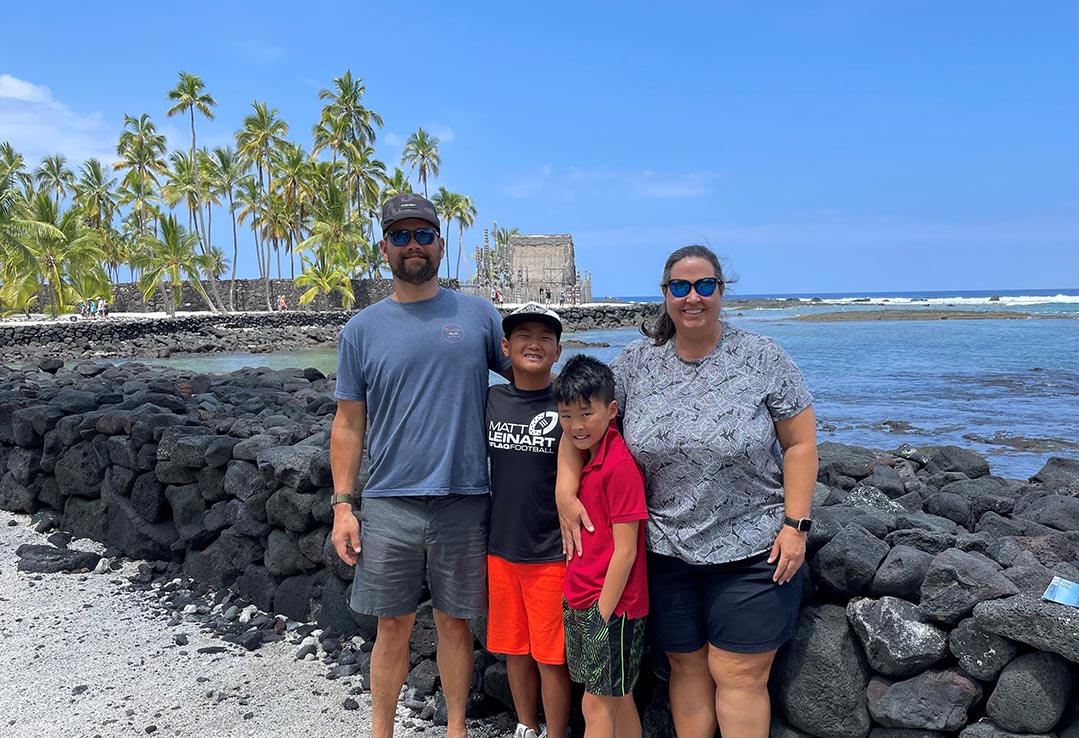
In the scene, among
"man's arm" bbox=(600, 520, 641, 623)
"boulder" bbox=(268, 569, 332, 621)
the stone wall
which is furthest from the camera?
the stone wall

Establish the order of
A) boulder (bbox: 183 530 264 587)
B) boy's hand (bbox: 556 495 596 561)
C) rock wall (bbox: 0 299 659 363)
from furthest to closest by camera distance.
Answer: rock wall (bbox: 0 299 659 363)
boulder (bbox: 183 530 264 587)
boy's hand (bbox: 556 495 596 561)

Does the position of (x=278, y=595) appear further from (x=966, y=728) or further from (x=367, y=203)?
(x=367, y=203)

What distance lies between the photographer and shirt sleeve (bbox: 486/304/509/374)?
334cm

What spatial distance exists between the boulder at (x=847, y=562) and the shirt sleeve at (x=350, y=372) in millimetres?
1825

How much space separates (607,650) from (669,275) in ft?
4.08

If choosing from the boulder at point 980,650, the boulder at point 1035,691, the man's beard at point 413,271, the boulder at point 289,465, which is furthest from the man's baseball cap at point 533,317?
the boulder at point 289,465

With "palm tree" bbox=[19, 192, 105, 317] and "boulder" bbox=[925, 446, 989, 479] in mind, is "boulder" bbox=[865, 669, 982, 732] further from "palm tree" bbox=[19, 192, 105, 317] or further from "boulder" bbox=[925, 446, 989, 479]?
"palm tree" bbox=[19, 192, 105, 317]

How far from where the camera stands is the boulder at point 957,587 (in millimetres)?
2586

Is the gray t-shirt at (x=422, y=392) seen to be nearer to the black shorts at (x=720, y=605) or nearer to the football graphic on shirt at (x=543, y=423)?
the football graphic on shirt at (x=543, y=423)

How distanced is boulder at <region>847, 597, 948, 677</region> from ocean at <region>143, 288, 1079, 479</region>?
8.37 metres

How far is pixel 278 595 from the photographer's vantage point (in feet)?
15.8

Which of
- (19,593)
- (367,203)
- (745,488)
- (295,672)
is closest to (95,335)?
(367,203)

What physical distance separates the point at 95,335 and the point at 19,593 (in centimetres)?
3111

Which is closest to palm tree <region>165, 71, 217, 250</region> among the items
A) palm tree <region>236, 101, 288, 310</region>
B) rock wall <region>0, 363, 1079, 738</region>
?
palm tree <region>236, 101, 288, 310</region>
